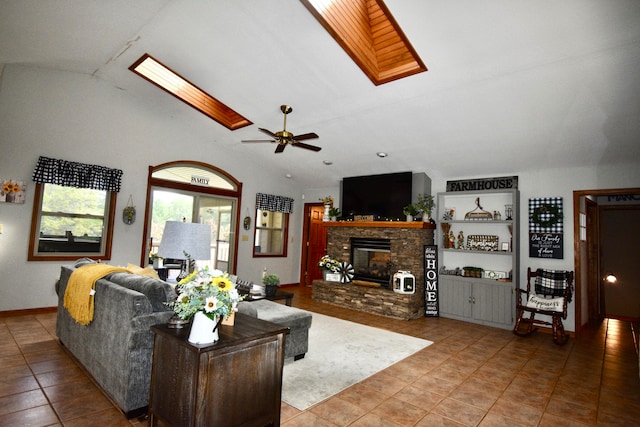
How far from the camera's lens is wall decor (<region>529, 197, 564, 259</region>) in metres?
5.10

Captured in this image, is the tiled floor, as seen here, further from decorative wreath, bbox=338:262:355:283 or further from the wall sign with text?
decorative wreath, bbox=338:262:355:283

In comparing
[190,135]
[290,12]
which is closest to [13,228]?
[190,135]

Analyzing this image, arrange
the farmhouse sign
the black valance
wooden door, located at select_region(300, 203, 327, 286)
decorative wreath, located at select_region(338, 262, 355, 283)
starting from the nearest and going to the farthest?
the black valance, the farmhouse sign, decorative wreath, located at select_region(338, 262, 355, 283), wooden door, located at select_region(300, 203, 327, 286)

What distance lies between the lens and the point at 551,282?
491 cm

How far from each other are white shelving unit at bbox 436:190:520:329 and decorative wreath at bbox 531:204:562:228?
258 millimetres

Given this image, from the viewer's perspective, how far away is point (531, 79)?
3.50 metres

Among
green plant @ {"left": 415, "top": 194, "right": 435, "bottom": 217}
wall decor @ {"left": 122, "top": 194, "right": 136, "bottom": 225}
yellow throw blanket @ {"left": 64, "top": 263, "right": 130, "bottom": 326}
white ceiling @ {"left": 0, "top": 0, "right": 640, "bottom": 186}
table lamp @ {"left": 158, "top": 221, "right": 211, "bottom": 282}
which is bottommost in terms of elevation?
yellow throw blanket @ {"left": 64, "top": 263, "right": 130, "bottom": 326}

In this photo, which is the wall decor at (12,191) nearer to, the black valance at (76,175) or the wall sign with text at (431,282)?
the black valance at (76,175)

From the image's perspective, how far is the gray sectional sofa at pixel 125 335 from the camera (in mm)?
2326

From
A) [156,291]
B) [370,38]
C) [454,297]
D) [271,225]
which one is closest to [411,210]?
[454,297]

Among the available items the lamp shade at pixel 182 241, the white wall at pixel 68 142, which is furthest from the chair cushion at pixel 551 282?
the white wall at pixel 68 142

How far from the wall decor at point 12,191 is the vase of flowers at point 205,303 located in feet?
14.3

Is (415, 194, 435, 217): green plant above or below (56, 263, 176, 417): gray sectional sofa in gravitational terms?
above

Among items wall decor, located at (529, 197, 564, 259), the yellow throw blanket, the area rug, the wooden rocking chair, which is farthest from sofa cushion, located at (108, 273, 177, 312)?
wall decor, located at (529, 197, 564, 259)
